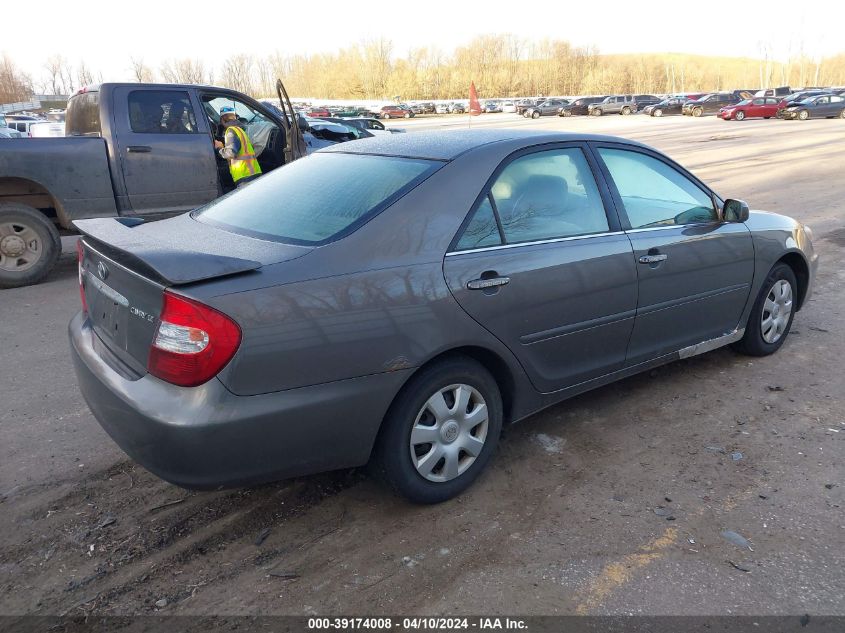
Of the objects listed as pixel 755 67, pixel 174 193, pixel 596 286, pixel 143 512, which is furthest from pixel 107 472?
pixel 755 67

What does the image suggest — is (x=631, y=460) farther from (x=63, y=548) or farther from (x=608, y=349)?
(x=63, y=548)

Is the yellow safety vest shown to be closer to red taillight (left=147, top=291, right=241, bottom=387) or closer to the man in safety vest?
the man in safety vest

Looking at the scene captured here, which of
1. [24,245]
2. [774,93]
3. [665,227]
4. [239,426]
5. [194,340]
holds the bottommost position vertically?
[24,245]

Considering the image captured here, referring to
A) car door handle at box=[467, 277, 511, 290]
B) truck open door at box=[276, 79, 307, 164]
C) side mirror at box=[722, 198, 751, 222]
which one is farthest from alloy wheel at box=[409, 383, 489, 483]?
truck open door at box=[276, 79, 307, 164]

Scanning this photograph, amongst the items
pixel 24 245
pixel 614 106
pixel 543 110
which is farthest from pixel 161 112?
pixel 543 110

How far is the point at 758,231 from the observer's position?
14.9ft

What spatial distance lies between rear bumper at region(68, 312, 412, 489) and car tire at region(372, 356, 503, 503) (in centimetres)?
10

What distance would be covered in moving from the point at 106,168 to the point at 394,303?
5.63m

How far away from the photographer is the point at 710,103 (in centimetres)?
4947

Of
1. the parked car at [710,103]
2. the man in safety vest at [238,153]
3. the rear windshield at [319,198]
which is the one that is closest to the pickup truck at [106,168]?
the man in safety vest at [238,153]

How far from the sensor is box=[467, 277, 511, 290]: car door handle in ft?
9.93

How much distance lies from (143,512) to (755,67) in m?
181

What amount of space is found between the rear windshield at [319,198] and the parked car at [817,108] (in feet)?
148

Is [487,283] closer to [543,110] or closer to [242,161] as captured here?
[242,161]
